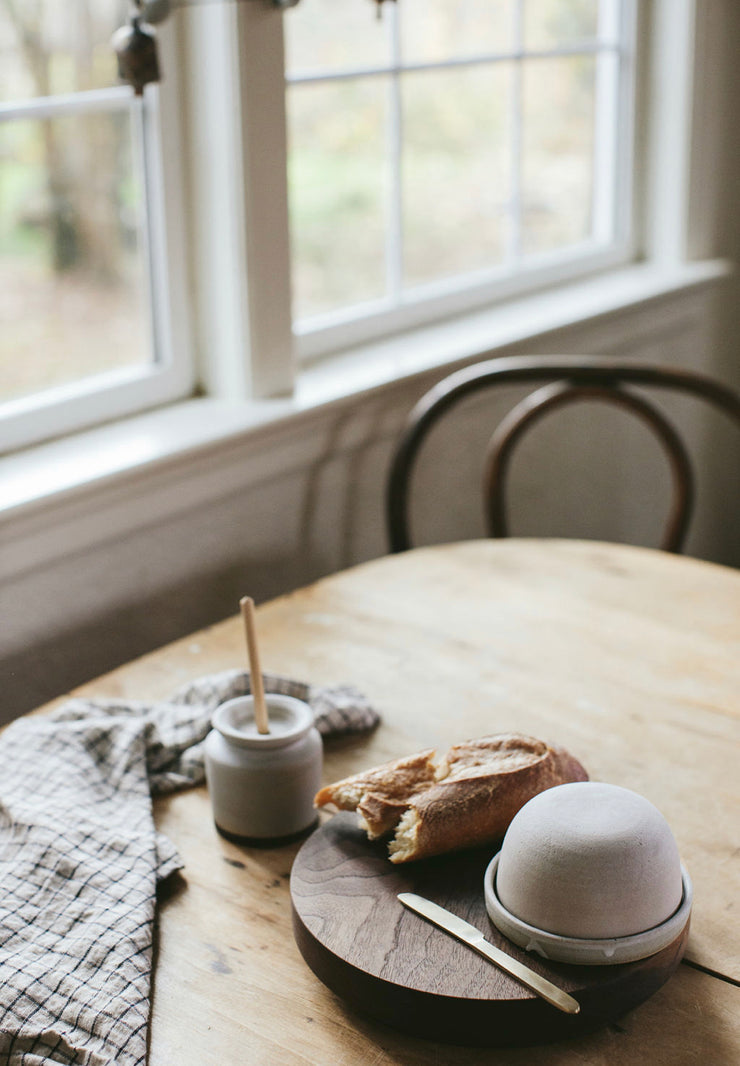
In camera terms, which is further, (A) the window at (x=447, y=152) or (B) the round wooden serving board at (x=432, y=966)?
(A) the window at (x=447, y=152)

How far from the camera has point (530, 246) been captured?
228 centimetres

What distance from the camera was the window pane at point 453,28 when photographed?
6.24ft

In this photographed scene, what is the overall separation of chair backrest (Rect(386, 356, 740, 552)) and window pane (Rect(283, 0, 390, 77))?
0.52 m

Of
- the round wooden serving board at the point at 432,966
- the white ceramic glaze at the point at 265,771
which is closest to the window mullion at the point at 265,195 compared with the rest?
the white ceramic glaze at the point at 265,771

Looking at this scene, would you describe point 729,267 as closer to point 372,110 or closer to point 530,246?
point 530,246

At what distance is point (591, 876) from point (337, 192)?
140 centimetres

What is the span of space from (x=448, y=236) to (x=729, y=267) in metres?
0.77

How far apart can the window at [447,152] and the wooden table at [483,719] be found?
1.97 feet

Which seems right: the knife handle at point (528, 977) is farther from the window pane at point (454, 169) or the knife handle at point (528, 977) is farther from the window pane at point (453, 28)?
the window pane at point (453, 28)

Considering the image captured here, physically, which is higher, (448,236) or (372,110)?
(372,110)

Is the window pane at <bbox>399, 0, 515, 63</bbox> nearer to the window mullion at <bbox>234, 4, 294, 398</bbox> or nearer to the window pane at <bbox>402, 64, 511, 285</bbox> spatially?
the window pane at <bbox>402, 64, 511, 285</bbox>

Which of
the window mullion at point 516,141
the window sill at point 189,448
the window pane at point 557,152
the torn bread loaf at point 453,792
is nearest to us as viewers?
the torn bread loaf at point 453,792

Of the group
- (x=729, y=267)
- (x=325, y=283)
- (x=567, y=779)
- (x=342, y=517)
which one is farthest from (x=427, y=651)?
(x=729, y=267)

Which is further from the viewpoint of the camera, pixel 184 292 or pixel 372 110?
pixel 372 110
